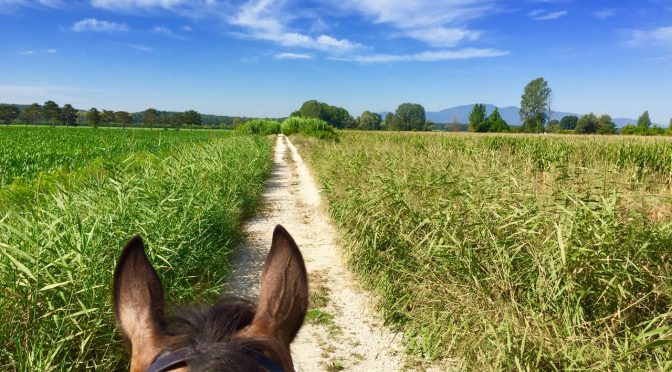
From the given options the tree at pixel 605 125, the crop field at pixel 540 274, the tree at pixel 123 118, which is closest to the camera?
the crop field at pixel 540 274

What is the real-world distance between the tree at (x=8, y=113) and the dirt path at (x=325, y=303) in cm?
10022

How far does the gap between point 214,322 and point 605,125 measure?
3079 inches

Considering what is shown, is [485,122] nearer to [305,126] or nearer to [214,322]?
[305,126]

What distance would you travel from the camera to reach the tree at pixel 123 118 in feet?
326

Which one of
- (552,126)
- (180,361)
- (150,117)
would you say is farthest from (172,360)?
(150,117)

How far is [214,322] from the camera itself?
987mm

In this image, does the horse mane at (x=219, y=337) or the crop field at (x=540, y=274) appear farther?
the crop field at (x=540, y=274)

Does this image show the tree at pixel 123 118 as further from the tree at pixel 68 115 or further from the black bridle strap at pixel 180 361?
the black bridle strap at pixel 180 361

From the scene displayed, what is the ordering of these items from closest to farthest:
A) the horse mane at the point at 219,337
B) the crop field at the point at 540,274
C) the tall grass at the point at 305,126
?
1. the horse mane at the point at 219,337
2. the crop field at the point at 540,274
3. the tall grass at the point at 305,126

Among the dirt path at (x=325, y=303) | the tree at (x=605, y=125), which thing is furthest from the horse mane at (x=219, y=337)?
the tree at (x=605, y=125)

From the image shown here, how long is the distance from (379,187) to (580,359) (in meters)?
3.50

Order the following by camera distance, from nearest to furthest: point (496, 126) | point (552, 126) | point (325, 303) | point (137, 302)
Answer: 1. point (137, 302)
2. point (325, 303)
3. point (496, 126)
4. point (552, 126)

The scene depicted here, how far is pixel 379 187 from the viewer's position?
560 centimetres

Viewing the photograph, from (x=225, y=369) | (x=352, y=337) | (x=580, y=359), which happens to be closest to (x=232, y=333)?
(x=225, y=369)
